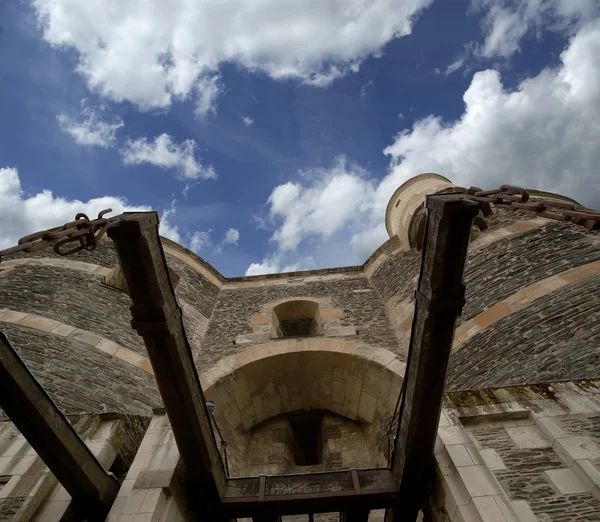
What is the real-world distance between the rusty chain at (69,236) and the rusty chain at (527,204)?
196cm

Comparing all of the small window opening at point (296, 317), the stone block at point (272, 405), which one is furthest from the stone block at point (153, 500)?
the small window opening at point (296, 317)

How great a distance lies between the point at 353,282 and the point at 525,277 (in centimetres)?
455

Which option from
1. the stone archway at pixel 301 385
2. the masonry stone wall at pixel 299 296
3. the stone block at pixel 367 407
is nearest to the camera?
the stone archway at pixel 301 385

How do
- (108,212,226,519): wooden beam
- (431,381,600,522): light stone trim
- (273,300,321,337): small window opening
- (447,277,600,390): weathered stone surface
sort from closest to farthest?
(108,212,226,519): wooden beam < (431,381,600,522): light stone trim < (447,277,600,390): weathered stone surface < (273,300,321,337): small window opening

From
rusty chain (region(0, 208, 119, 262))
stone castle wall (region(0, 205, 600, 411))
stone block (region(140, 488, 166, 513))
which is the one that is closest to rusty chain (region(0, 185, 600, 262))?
rusty chain (region(0, 208, 119, 262))

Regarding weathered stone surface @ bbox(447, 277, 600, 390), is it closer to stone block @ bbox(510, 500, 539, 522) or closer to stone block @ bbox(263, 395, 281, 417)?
stone block @ bbox(510, 500, 539, 522)

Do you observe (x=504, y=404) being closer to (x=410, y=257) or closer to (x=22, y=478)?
(x=22, y=478)

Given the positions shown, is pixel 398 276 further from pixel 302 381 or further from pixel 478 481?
pixel 478 481

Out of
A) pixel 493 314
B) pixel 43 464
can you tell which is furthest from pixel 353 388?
pixel 43 464

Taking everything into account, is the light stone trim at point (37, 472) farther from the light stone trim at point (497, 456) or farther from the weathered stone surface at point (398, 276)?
the weathered stone surface at point (398, 276)

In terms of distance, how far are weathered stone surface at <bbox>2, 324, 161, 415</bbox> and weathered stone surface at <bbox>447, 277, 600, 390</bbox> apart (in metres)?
3.84

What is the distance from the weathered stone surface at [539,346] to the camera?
158 inches

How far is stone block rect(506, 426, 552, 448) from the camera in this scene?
3.23m

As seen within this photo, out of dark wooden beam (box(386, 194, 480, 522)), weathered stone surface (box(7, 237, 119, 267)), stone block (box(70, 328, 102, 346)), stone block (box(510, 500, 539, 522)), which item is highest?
weathered stone surface (box(7, 237, 119, 267))
